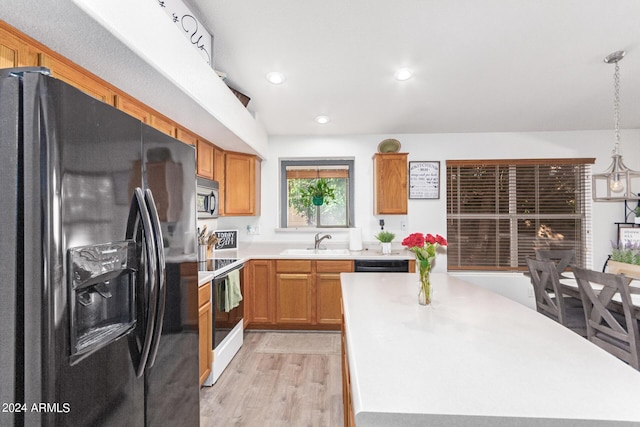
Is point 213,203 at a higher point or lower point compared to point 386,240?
higher

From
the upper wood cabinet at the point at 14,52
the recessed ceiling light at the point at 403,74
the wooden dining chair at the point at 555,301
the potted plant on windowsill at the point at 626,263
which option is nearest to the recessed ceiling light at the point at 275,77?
the recessed ceiling light at the point at 403,74

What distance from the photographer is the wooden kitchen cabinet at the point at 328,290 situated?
10.9 ft

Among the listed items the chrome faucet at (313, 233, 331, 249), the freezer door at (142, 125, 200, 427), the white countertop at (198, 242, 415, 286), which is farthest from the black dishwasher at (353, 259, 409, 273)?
the freezer door at (142, 125, 200, 427)

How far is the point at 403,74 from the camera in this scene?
8.50 feet

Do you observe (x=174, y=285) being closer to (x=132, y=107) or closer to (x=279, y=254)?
(x=132, y=107)

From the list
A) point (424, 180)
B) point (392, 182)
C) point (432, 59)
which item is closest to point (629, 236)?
point (424, 180)

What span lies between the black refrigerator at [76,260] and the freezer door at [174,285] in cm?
1

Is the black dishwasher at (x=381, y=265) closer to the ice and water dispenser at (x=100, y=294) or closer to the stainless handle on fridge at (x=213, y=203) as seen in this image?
the stainless handle on fridge at (x=213, y=203)

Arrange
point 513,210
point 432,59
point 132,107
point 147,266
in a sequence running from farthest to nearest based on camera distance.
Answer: point 513,210, point 432,59, point 132,107, point 147,266

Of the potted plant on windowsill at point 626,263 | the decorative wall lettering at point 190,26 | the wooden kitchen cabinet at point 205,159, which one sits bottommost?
the potted plant on windowsill at point 626,263

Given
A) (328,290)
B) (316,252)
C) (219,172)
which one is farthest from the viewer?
(316,252)

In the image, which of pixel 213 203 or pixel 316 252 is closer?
pixel 213 203

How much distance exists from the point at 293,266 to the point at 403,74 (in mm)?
2180

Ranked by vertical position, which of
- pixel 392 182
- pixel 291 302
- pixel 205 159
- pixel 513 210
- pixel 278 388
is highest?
pixel 205 159
